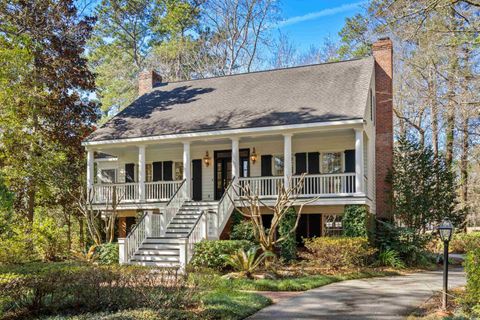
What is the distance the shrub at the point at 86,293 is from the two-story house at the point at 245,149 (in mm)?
6171

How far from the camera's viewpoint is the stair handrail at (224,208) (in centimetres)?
1648

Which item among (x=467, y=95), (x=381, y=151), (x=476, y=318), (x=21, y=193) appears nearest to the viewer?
(x=476, y=318)

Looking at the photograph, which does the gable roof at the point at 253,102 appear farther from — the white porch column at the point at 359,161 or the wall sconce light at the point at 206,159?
the wall sconce light at the point at 206,159

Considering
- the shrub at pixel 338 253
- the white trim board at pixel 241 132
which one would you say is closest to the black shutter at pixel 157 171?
the white trim board at pixel 241 132

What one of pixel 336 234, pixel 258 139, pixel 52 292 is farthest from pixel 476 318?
pixel 258 139

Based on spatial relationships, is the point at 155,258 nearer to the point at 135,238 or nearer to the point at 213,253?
the point at 135,238

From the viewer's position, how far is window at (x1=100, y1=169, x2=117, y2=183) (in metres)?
24.3

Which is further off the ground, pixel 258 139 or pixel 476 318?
pixel 258 139

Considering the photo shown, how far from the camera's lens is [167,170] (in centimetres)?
2183

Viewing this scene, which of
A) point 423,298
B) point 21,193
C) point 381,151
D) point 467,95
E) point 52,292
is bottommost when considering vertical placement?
point 423,298

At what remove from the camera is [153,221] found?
1698cm

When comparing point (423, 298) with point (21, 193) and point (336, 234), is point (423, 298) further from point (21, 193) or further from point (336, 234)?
point (21, 193)

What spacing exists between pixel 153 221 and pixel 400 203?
32.6ft

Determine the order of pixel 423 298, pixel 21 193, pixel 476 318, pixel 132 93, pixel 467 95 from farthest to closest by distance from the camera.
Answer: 1. pixel 132 93
2. pixel 21 193
3. pixel 467 95
4. pixel 423 298
5. pixel 476 318
